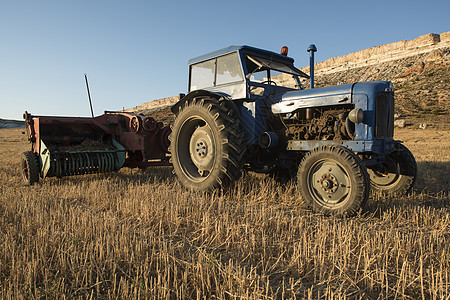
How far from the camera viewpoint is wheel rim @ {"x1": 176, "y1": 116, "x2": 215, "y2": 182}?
4.89 metres

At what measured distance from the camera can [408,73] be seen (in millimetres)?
43406

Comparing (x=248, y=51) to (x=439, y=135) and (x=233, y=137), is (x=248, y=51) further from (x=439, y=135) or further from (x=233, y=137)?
(x=439, y=135)

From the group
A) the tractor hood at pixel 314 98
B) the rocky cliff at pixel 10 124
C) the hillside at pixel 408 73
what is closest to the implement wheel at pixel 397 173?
the tractor hood at pixel 314 98

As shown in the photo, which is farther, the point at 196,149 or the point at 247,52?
the point at 196,149

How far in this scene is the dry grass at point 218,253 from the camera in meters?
1.88

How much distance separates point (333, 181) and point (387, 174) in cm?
158

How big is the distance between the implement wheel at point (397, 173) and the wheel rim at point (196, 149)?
2.61 metres

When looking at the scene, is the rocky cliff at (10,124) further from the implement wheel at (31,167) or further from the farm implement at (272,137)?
the farm implement at (272,137)

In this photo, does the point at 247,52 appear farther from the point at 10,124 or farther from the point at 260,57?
the point at 10,124

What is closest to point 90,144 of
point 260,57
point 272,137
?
point 260,57

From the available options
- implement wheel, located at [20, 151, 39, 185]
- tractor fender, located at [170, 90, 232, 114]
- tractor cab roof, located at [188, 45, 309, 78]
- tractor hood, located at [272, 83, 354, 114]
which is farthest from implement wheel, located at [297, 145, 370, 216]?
implement wheel, located at [20, 151, 39, 185]

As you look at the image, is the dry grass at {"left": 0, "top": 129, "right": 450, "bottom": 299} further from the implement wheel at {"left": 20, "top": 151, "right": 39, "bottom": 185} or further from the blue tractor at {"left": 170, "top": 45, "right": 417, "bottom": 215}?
the implement wheel at {"left": 20, "top": 151, "right": 39, "bottom": 185}

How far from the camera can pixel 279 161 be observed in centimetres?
485

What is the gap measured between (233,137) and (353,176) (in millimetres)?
1744
